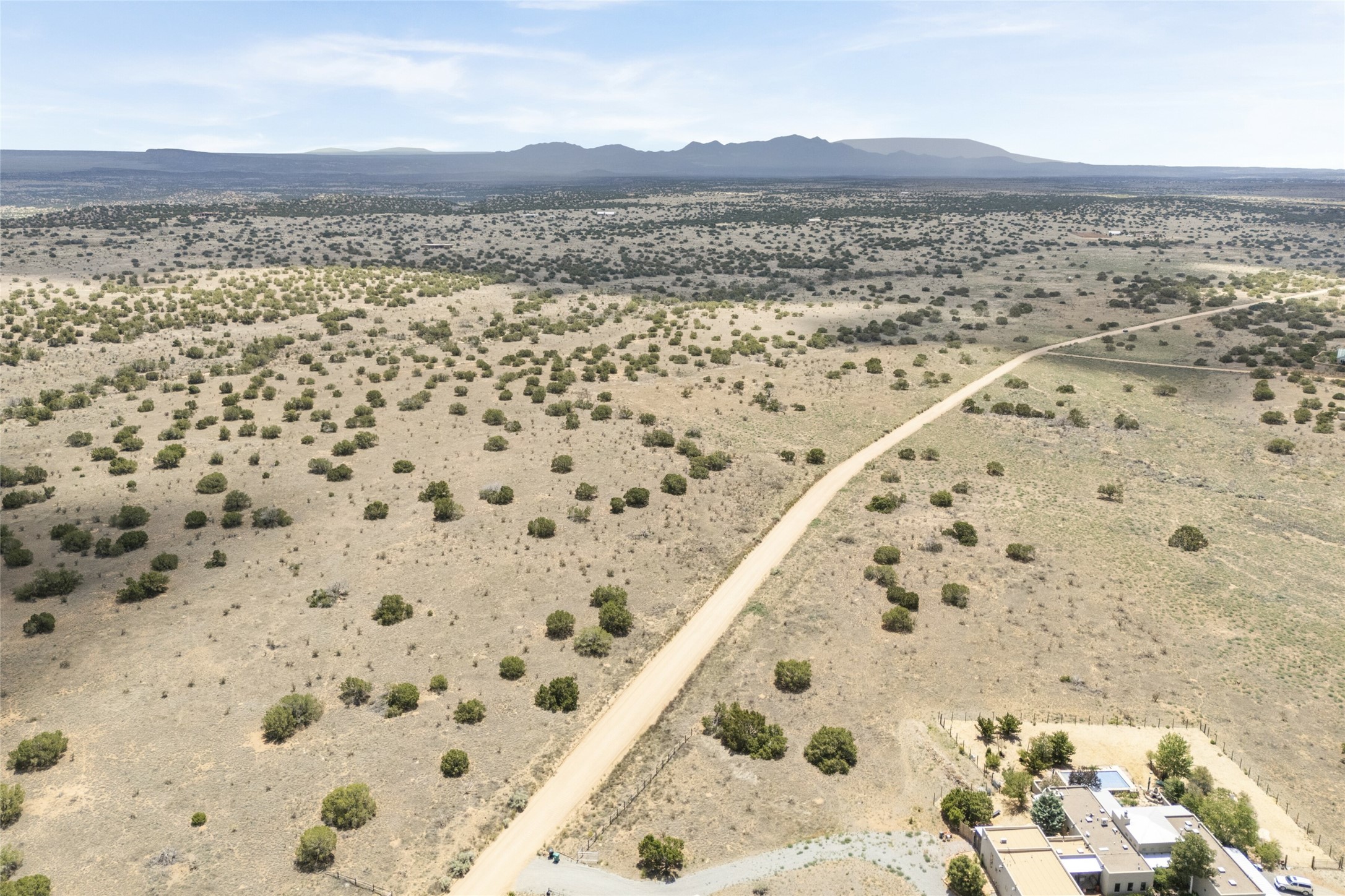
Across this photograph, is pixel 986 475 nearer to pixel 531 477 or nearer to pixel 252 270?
pixel 531 477

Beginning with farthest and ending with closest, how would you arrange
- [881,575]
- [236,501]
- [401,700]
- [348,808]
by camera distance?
[236,501]
[881,575]
[401,700]
[348,808]

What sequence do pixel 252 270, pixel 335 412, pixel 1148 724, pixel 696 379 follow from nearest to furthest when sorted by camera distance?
pixel 1148 724 → pixel 335 412 → pixel 696 379 → pixel 252 270

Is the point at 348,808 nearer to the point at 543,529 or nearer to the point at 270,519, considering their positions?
the point at 543,529

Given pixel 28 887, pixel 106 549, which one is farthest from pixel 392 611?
pixel 106 549

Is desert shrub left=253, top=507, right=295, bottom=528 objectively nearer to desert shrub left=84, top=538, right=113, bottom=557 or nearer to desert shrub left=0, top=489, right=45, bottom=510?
desert shrub left=84, top=538, right=113, bottom=557

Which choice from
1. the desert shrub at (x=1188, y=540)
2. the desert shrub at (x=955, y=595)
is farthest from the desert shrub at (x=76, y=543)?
the desert shrub at (x=1188, y=540)

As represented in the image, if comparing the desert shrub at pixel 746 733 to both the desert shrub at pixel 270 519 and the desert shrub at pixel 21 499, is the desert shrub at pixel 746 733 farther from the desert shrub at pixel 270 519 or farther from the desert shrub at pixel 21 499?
the desert shrub at pixel 21 499

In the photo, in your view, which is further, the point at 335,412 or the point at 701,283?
the point at 701,283

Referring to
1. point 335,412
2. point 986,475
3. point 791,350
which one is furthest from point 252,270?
point 986,475
